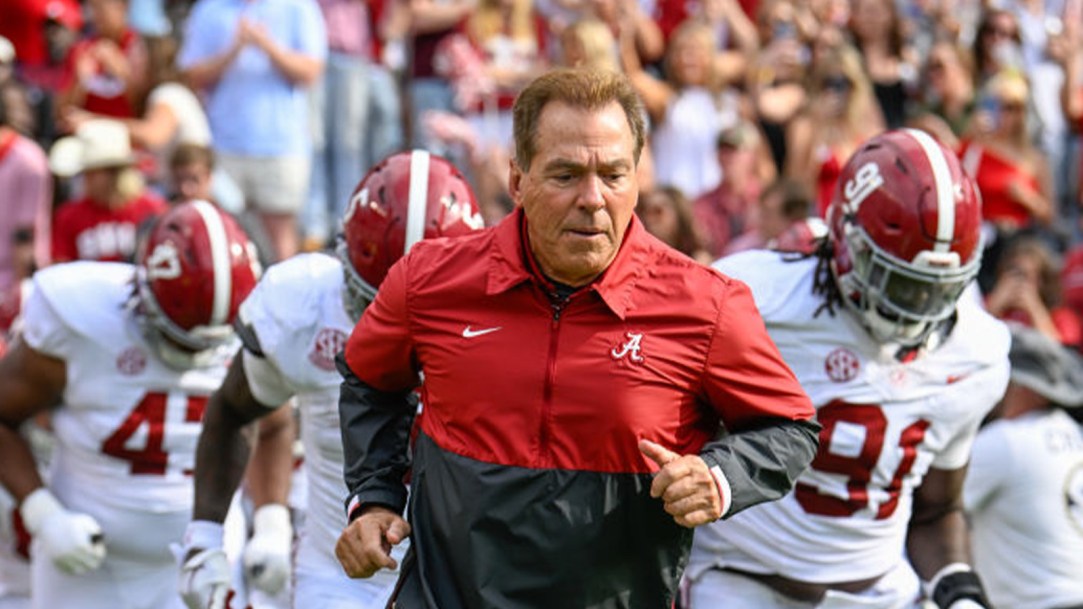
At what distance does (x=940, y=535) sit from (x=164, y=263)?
8.32 feet

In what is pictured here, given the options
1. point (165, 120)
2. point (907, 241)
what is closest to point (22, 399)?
point (907, 241)

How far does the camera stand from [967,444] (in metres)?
5.21

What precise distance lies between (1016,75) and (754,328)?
7.45 m

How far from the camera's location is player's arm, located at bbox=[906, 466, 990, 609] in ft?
16.9

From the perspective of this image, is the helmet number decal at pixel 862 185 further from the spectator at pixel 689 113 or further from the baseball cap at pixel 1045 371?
the spectator at pixel 689 113

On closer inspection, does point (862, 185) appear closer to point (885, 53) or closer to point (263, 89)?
point (263, 89)

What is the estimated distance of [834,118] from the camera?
9.98 metres

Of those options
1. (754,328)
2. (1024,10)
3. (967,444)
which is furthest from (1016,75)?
(754,328)

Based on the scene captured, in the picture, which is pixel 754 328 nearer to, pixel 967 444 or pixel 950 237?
pixel 950 237

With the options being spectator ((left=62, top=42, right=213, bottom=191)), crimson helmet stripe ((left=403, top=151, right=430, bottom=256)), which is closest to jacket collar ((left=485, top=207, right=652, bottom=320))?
crimson helmet stripe ((left=403, top=151, right=430, bottom=256))

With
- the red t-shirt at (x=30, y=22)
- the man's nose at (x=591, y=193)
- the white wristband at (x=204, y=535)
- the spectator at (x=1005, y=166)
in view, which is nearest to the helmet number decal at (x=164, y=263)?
the white wristband at (x=204, y=535)

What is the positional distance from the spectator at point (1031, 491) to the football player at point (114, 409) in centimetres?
271

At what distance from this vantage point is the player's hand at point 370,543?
3.59 metres

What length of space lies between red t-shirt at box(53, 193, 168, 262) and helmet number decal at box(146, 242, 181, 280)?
372cm
